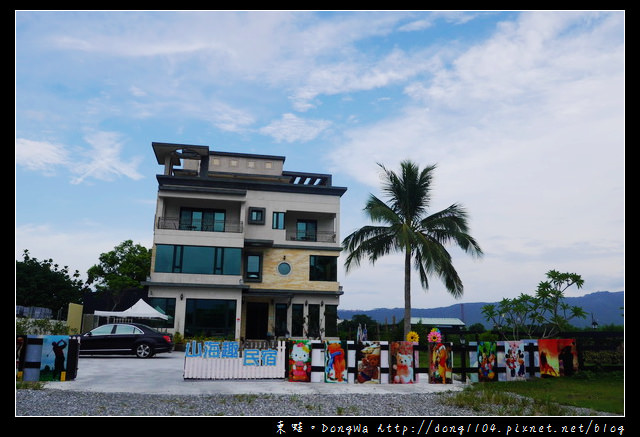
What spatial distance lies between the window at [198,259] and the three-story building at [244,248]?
5cm

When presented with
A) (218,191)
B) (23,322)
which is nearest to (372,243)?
(218,191)

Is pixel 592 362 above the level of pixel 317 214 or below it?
below

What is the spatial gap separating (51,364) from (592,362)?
569 inches

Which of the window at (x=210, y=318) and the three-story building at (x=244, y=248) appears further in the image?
the three-story building at (x=244, y=248)

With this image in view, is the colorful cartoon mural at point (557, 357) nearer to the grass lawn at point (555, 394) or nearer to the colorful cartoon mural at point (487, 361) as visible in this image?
the grass lawn at point (555, 394)

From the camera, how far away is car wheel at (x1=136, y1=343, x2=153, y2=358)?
18953 millimetres

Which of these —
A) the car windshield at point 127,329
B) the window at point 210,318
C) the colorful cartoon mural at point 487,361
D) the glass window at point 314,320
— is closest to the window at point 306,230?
the glass window at point 314,320

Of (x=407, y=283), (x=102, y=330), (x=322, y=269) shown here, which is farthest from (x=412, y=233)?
(x=102, y=330)

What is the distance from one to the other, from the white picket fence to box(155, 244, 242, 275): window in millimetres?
15014

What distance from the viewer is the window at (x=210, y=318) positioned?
2700 centimetres

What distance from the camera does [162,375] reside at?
536 inches

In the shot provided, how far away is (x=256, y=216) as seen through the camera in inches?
1198

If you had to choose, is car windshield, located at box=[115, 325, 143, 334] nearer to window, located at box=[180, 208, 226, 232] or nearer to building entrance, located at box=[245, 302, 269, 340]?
window, located at box=[180, 208, 226, 232]
